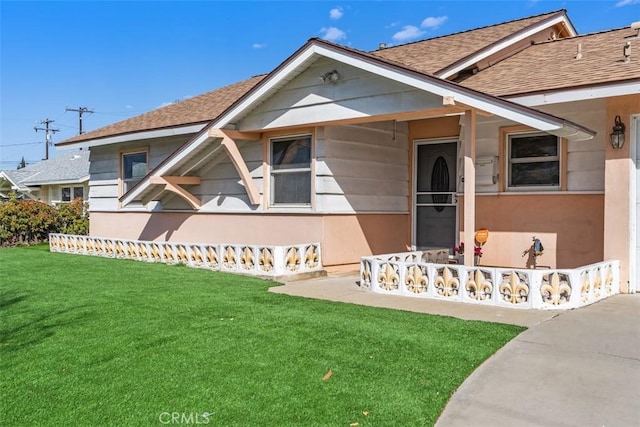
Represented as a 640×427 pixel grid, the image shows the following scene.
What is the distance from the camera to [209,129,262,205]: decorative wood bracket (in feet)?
38.0

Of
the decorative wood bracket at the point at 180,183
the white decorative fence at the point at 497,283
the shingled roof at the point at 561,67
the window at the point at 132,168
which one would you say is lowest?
the white decorative fence at the point at 497,283

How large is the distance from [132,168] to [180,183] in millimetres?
3409

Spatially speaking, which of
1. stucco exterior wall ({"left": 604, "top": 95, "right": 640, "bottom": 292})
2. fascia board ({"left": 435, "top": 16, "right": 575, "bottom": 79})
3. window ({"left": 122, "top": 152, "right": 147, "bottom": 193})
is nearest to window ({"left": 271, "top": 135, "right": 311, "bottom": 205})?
fascia board ({"left": 435, "top": 16, "right": 575, "bottom": 79})

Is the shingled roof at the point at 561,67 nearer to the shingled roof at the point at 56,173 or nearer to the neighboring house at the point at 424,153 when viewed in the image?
the neighboring house at the point at 424,153

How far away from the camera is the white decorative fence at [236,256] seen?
10250 millimetres

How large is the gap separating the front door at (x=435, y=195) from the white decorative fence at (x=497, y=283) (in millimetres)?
3634

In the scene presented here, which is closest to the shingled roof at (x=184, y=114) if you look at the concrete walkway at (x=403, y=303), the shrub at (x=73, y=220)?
the shrub at (x=73, y=220)

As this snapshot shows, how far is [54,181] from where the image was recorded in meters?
29.0

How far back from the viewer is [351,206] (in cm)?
1145

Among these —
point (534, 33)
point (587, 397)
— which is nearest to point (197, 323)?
point (587, 397)

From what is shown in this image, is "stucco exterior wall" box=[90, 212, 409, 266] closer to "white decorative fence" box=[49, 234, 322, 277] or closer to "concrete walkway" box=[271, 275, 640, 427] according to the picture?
"white decorative fence" box=[49, 234, 322, 277]

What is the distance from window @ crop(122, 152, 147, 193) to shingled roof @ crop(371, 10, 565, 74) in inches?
282

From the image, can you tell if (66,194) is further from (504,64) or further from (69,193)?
(504,64)

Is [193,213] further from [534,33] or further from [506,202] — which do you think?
[534,33]
